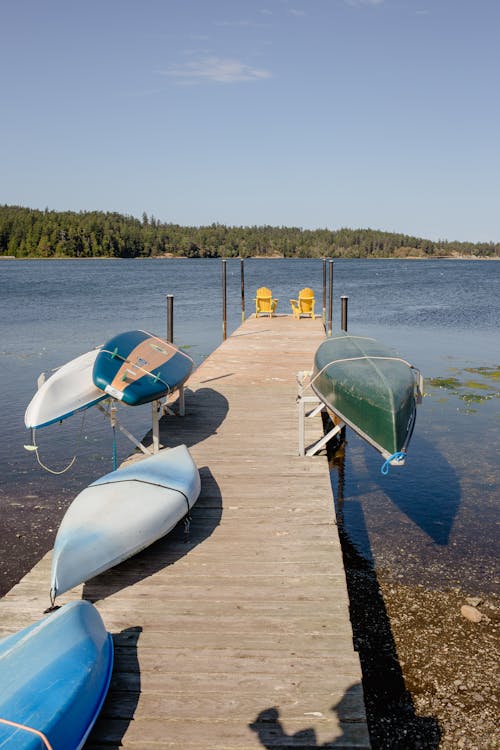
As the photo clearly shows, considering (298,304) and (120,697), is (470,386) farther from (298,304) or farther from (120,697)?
(120,697)

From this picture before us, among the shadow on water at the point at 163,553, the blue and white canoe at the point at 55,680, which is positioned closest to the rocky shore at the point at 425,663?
the shadow on water at the point at 163,553

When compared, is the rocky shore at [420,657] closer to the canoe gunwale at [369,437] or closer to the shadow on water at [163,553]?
the canoe gunwale at [369,437]

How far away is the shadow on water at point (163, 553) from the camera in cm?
529

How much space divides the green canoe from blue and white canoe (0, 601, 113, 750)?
13.4 feet

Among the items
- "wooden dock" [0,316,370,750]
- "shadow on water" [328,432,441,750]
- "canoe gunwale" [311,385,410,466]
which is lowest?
"shadow on water" [328,432,441,750]

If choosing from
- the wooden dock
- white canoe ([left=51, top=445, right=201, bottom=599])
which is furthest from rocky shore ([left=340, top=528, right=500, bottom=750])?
white canoe ([left=51, top=445, right=201, bottom=599])

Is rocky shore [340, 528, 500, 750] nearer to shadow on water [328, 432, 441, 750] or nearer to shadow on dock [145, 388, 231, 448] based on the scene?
shadow on water [328, 432, 441, 750]

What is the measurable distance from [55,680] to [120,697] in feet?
2.02

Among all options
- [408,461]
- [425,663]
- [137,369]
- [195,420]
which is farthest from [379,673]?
[408,461]

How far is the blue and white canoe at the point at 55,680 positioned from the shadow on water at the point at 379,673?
9.17 feet

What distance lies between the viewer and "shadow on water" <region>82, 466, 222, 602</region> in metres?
5.29

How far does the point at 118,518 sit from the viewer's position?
17.8 feet

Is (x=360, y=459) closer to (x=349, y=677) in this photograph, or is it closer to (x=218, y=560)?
(x=218, y=560)

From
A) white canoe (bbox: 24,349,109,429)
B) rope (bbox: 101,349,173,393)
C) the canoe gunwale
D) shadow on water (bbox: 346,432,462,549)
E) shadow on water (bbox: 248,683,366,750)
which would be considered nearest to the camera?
shadow on water (bbox: 248,683,366,750)
